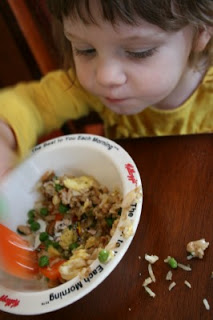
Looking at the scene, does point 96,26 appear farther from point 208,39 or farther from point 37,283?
point 37,283

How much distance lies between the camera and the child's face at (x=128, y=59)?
729 millimetres

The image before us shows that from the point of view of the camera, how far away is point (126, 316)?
704mm

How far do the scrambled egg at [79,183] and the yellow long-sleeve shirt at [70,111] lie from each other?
15cm

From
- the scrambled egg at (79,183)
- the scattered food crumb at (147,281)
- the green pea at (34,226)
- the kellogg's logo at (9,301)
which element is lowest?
the scattered food crumb at (147,281)

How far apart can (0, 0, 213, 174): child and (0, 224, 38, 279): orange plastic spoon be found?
0.47 ft

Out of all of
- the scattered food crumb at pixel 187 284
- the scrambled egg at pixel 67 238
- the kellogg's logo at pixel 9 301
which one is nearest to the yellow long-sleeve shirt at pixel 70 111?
the scrambled egg at pixel 67 238

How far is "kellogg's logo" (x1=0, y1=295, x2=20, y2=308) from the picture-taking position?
698 mm

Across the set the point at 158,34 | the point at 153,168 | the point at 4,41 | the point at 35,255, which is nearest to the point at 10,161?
the point at 35,255

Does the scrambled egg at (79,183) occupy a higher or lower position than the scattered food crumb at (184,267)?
higher

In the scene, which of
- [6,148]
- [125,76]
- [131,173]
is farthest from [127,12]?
[6,148]

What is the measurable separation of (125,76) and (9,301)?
0.48m

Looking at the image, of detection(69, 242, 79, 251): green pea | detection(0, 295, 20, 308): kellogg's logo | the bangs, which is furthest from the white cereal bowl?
the bangs

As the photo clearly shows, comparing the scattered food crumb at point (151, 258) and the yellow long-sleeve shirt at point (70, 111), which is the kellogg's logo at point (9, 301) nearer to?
the scattered food crumb at point (151, 258)

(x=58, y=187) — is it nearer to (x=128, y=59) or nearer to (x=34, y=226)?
(x=34, y=226)
